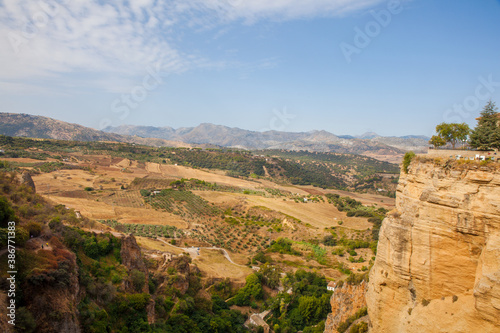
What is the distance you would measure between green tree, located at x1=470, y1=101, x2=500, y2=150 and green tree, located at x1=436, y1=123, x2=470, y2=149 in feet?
6.32

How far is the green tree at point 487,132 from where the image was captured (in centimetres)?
1348

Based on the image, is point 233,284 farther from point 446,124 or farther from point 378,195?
point 378,195

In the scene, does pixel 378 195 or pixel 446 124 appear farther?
pixel 378 195

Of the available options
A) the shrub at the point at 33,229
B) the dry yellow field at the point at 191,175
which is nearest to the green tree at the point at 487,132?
the shrub at the point at 33,229

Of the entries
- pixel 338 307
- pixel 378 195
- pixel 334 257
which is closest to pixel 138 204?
pixel 334 257

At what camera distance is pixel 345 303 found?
2030 cm

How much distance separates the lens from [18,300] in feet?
41.0

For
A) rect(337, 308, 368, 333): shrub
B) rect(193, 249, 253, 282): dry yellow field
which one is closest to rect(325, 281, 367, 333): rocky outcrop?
rect(337, 308, 368, 333): shrub

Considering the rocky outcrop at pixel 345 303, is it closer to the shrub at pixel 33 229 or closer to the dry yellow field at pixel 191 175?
the shrub at pixel 33 229

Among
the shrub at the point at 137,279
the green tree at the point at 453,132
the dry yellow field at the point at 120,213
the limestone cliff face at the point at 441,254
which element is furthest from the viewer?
the dry yellow field at the point at 120,213

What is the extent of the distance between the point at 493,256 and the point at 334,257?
128ft

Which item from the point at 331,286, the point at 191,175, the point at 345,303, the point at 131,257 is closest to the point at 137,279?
the point at 131,257

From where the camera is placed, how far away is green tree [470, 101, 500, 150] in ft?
44.2

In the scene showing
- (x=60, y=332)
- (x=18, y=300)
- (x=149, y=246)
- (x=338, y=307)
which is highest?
(x=18, y=300)
